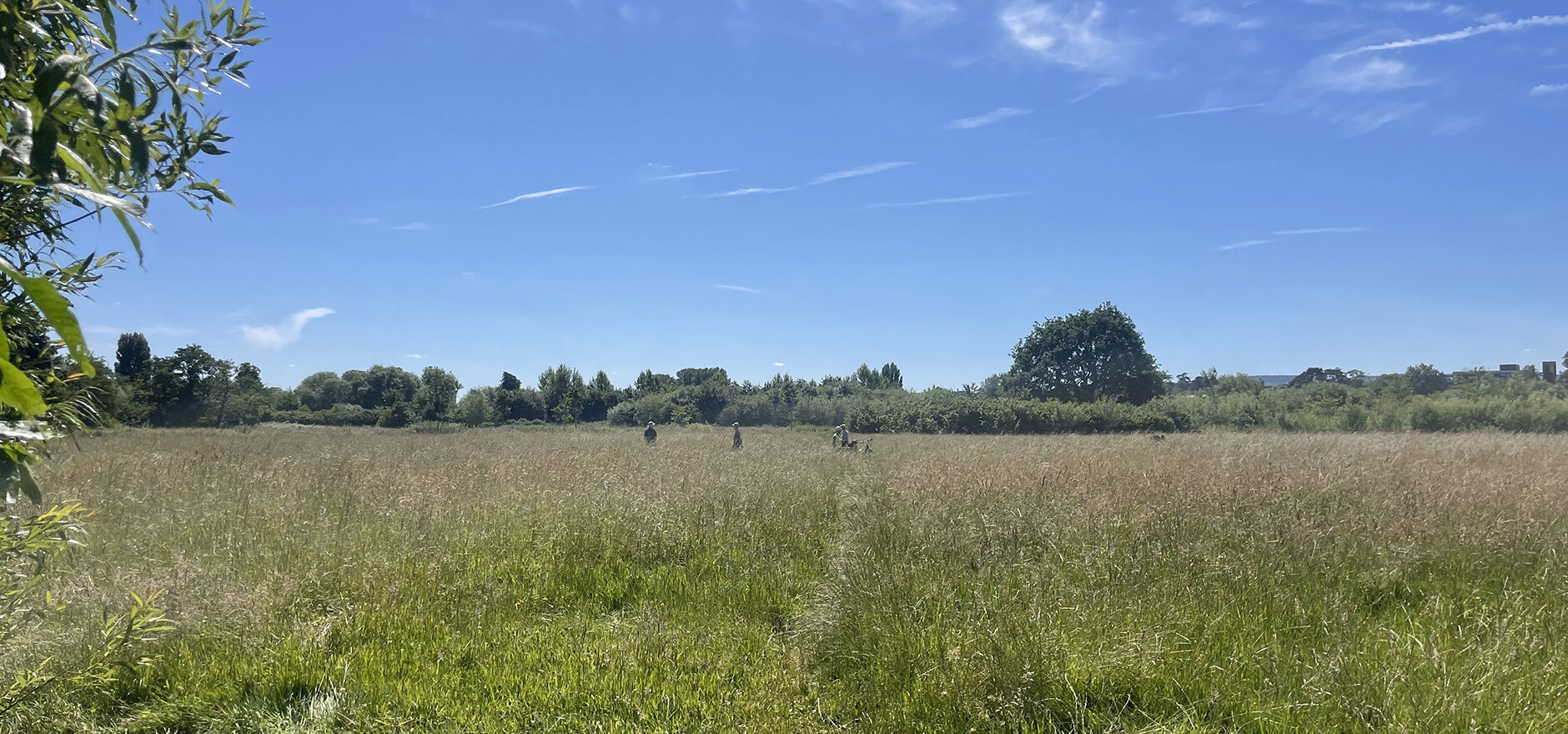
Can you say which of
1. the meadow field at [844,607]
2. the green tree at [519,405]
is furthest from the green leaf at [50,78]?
the green tree at [519,405]

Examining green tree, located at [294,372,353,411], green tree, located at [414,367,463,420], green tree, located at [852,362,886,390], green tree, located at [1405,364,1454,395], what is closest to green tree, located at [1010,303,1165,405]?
green tree, located at [1405,364,1454,395]

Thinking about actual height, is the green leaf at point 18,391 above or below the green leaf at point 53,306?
below

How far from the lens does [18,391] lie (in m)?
0.83

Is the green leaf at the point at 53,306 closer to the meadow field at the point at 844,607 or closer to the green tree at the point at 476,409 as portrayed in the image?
the meadow field at the point at 844,607

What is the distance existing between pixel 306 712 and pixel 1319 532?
6.65 metres

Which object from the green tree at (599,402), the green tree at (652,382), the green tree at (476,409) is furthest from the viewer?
the green tree at (652,382)

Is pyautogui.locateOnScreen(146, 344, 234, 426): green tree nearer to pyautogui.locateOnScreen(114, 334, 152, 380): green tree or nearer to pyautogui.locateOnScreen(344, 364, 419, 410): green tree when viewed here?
pyautogui.locateOnScreen(114, 334, 152, 380): green tree

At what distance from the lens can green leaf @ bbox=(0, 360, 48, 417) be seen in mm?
807

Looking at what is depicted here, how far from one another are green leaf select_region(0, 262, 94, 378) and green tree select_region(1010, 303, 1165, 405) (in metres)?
53.5

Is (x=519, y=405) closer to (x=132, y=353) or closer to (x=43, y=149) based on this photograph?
(x=132, y=353)

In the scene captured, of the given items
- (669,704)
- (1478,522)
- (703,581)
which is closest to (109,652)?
(669,704)

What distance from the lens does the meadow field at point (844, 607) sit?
3.37 m

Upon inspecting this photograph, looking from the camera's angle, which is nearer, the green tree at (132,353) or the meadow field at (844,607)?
the meadow field at (844,607)

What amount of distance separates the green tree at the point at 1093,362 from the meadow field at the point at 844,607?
150ft
